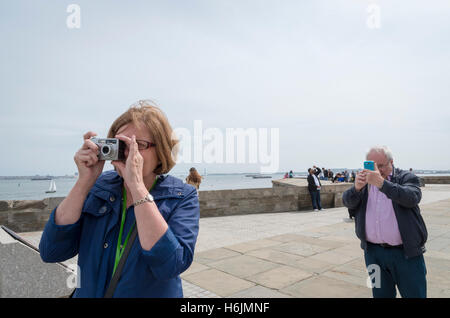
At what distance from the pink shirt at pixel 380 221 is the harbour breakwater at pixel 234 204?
806 centimetres

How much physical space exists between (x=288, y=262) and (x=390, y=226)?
2.66 m

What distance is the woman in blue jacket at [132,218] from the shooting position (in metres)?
1.20

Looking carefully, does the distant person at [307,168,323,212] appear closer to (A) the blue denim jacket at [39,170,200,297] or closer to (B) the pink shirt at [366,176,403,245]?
(B) the pink shirt at [366,176,403,245]

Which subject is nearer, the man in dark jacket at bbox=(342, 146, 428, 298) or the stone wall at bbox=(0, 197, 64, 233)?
the man in dark jacket at bbox=(342, 146, 428, 298)

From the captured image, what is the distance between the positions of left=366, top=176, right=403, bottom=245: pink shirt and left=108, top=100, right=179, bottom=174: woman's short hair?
206cm

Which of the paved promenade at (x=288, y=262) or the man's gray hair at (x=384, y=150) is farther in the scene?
the paved promenade at (x=288, y=262)

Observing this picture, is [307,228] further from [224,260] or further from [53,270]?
[53,270]

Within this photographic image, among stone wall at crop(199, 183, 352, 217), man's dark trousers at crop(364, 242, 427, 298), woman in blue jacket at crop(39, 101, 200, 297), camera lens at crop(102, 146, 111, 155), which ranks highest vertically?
camera lens at crop(102, 146, 111, 155)

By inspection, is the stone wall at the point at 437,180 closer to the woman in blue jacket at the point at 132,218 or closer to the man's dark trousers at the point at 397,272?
the man's dark trousers at the point at 397,272

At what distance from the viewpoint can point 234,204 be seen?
1134 cm

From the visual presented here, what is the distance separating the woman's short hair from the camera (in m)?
1.42

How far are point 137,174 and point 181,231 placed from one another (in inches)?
12.7

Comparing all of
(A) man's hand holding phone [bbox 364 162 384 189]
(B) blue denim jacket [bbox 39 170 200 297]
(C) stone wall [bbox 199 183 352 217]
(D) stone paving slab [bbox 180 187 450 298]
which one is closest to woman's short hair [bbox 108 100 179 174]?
(B) blue denim jacket [bbox 39 170 200 297]

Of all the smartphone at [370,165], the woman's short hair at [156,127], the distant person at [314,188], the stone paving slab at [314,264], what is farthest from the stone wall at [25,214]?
the distant person at [314,188]
